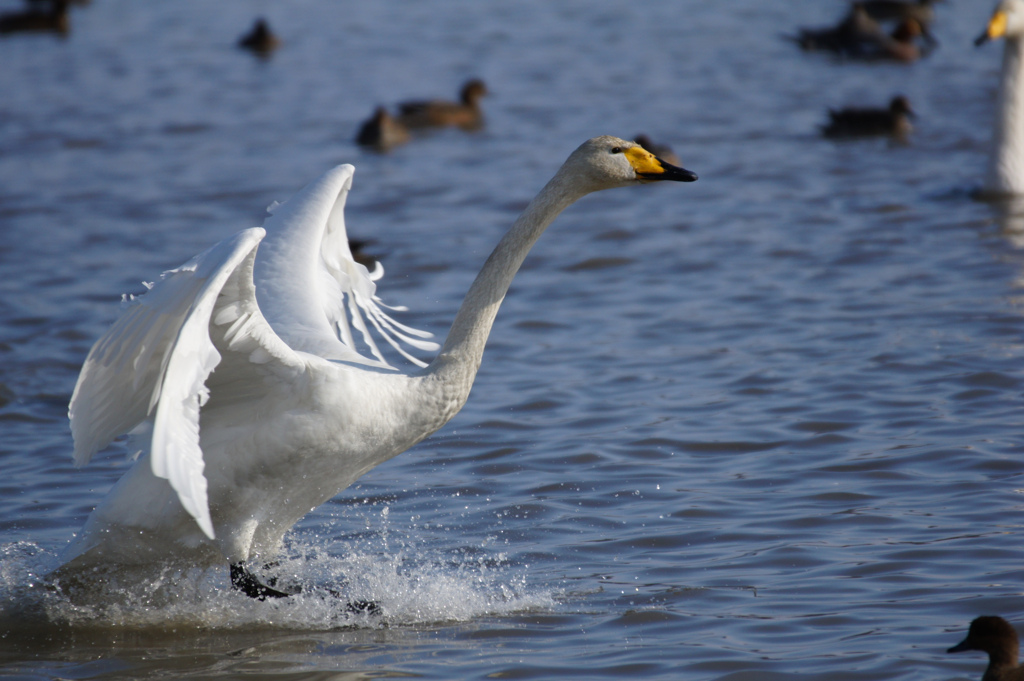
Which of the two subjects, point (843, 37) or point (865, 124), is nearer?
point (865, 124)

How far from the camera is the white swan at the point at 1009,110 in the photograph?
10.6 metres

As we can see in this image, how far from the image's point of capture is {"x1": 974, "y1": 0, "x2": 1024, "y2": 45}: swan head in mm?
10633

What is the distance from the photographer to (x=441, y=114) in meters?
16.5

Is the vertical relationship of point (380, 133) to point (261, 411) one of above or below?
below

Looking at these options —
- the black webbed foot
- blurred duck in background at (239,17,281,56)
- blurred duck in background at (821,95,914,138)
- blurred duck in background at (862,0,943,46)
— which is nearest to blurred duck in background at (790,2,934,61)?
blurred duck in background at (862,0,943,46)

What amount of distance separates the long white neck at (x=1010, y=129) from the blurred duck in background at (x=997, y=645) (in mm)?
7656

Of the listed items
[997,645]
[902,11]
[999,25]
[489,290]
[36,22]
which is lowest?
[997,645]

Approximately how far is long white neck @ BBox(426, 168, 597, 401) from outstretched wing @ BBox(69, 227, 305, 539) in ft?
2.11

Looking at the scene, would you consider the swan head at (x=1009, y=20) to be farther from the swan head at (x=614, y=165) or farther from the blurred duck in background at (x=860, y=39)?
the blurred duck in background at (x=860, y=39)

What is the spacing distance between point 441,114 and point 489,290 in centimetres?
1164

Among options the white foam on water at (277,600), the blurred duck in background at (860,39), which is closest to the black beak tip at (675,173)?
the white foam on water at (277,600)

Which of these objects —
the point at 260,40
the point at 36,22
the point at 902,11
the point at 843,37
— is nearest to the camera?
the point at 843,37

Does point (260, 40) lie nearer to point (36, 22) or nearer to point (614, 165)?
point (36, 22)

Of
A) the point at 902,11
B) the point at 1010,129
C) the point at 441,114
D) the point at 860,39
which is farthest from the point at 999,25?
the point at 902,11
